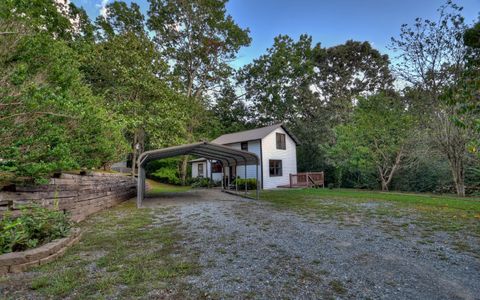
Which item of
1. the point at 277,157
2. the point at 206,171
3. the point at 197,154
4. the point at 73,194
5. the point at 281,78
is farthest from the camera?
the point at 281,78

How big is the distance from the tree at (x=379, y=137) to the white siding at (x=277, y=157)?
15.6 feet

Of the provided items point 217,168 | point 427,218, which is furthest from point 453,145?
point 217,168

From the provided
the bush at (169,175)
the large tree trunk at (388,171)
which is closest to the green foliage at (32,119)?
the large tree trunk at (388,171)

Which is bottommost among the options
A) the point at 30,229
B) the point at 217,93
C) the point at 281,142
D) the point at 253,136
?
the point at 30,229

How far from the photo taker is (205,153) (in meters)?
13.7

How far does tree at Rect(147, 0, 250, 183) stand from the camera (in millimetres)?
23266

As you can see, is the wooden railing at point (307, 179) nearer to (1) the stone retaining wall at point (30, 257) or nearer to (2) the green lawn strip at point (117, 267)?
(2) the green lawn strip at point (117, 267)

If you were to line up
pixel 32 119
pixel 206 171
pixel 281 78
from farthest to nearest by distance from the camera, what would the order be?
pixel 281 78 < pixel 206 171 < pixel 32 119

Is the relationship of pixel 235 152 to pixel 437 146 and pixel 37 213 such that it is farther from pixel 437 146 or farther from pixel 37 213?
pixel 437 146

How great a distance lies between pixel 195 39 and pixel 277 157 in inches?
555

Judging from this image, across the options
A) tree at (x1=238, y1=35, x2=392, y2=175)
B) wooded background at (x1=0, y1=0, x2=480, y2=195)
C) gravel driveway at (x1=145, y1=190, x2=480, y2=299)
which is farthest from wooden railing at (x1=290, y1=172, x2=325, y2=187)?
gravel driveway at (x1=145, y1=190, x2=480, y2=299)

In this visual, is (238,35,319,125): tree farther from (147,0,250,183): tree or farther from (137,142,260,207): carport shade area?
(137,142,260,207): carport shade area

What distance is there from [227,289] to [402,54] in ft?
45.7

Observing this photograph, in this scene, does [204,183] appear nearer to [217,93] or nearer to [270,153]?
[270,153]
